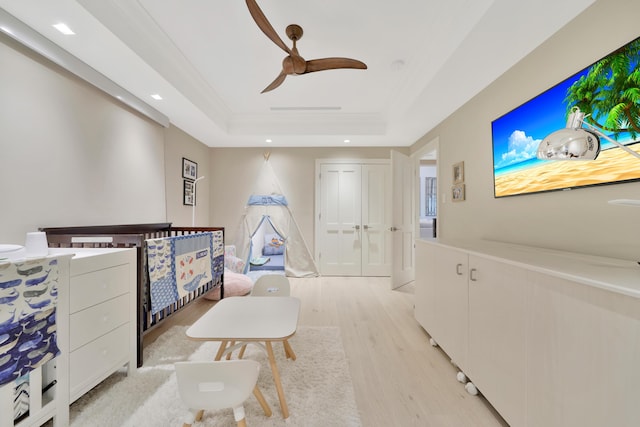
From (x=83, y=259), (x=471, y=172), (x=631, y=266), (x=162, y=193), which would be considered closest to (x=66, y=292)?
(x=83, y=259)

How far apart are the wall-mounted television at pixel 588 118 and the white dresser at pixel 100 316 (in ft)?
8.99

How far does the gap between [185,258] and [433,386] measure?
213 cm

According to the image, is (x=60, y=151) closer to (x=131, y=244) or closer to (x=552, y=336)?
(x=131, y=244)

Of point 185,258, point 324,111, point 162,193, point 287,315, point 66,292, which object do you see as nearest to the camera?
point 66,292

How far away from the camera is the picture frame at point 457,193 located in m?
2.59

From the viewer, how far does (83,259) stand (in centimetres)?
136

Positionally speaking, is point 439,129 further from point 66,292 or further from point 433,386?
point 66,292

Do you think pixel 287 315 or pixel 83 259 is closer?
pixel 83 259

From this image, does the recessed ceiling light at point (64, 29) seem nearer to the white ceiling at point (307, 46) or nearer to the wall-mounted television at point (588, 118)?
the white ceiling at point (307, 46)

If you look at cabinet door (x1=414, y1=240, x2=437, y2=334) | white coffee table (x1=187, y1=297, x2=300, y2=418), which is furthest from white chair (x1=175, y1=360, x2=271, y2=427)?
cabinet door (x1=414, y1=240, x2=437, y2=334)

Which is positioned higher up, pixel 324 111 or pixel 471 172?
pixel 324 111

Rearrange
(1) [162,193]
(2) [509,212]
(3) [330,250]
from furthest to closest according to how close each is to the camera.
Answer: (3) [330,250], (1) [162,193], (2) [509,212]

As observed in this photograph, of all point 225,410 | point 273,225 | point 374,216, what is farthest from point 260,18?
point 374,216

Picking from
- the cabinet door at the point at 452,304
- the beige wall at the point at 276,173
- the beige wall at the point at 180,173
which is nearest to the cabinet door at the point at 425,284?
the cabinet door at the point at 452,304
